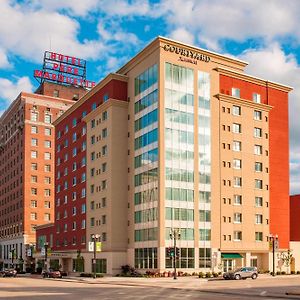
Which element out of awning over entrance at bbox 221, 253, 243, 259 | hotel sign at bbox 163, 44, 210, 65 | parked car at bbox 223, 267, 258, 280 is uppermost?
hotel sign at bbox 163, 44, 210, 65

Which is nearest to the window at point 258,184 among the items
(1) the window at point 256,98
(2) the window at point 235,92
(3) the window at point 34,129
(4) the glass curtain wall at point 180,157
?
(4) the glass curtain wall at point 180,157

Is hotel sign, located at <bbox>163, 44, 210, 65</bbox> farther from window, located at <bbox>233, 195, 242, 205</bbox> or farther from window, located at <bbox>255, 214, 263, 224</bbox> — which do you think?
window, located at <bbox>255, 214, 263, 224</bbox>

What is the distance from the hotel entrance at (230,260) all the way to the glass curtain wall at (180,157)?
6.40m

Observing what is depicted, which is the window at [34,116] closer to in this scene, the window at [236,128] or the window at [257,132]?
the window at [236,128]

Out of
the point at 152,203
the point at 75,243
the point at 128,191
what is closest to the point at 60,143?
the point at 75,243

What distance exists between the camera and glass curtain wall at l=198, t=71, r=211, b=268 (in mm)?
83625

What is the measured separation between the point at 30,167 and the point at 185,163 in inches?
2576

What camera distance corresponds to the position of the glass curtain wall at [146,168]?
8212 centimetres

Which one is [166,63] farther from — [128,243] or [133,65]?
[128,243]

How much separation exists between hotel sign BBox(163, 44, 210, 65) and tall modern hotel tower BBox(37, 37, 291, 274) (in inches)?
6.1

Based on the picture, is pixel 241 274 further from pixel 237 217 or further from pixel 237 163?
pixel 237 163

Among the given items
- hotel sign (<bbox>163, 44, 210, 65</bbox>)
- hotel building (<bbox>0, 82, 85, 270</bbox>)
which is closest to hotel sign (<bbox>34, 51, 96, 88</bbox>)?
hotel building (<bbox>0, 82, 85, 270</bbox>)

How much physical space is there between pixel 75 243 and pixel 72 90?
5969 centimetres

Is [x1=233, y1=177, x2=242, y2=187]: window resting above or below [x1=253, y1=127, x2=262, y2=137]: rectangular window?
below
